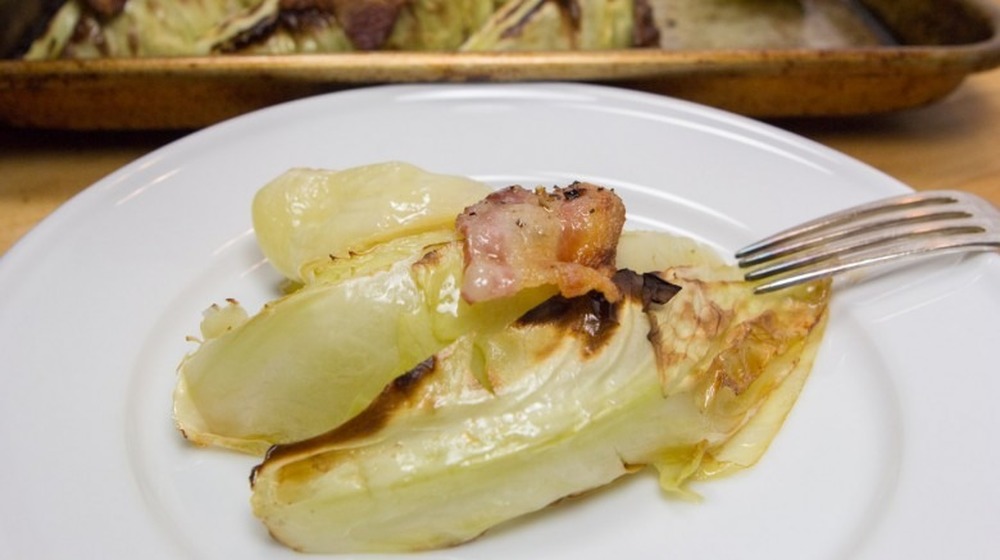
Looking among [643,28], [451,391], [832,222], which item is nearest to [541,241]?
[451,391]

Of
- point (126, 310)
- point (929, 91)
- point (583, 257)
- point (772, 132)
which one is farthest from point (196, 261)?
point (929, 91)

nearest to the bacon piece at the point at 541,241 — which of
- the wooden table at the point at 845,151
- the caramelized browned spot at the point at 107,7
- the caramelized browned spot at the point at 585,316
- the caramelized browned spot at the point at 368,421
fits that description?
the caramelized browned spot at the point at 585,316

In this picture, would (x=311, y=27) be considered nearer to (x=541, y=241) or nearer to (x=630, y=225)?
(x=630, y=225)

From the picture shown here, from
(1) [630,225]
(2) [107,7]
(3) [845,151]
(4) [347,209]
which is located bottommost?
(3) [845,151]

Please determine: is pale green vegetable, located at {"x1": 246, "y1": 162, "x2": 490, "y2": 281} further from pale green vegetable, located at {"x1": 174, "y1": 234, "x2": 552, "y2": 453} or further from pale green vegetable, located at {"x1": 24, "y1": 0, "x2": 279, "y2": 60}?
pale green vegetable, located at {"x1": 24, "y1": 0, "x2": 279, "y2": 60}

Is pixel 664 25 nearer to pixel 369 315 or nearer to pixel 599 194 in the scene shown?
pixel 599 194

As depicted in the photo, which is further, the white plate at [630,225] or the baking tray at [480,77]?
the baking tray at [480,77]

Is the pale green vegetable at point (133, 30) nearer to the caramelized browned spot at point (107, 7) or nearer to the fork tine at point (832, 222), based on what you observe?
the caramelized browned spot at point (107, 7)
